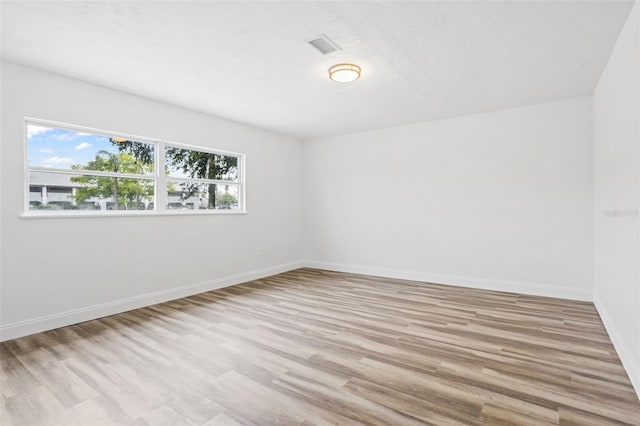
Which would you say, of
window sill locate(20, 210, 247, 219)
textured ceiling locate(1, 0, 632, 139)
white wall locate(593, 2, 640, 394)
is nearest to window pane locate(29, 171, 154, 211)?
window sill locate(20, 210, 247, 219)

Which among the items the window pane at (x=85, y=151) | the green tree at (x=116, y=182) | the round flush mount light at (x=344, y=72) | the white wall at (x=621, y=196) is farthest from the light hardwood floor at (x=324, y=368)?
the round flush mount light at (x=344, y=72)

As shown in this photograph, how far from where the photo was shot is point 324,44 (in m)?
2.86

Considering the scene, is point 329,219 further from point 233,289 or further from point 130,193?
point 130,193

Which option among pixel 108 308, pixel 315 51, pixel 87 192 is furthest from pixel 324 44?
pixel 108 308

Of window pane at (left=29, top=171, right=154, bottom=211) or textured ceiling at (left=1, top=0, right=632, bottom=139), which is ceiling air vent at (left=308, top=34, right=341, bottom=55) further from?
window pane at (left=29, top=171, right=154, bottom=211)

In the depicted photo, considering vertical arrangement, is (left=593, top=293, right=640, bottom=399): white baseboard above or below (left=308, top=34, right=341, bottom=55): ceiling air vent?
below

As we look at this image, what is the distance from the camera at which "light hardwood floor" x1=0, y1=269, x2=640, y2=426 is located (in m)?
1.93

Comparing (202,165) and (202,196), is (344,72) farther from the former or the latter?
(202,196)

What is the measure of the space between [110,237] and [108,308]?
0.83 m

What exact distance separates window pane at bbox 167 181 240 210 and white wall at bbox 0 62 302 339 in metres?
0.21

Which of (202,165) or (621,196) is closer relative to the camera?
(621,196)

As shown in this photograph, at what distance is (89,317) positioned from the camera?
362cm

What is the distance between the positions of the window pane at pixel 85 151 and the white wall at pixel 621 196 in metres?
4.98

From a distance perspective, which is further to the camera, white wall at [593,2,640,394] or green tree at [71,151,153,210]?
green tree at [71,151,153,210]
